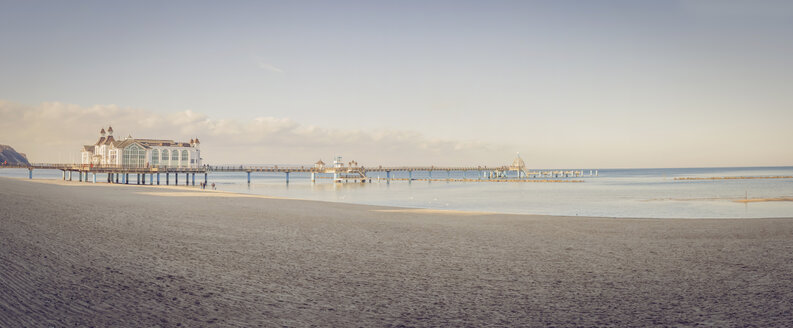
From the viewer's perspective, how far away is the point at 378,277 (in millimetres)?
7895

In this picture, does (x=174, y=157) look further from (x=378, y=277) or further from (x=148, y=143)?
(x=378, y=277)

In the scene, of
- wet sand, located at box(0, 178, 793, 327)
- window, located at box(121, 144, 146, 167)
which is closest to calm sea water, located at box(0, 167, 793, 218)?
wet sand, located at box(0, 178, 793, 327)

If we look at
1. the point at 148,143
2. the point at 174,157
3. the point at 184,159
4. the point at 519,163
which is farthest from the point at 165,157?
the point at 519,163

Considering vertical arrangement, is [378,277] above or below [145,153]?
below

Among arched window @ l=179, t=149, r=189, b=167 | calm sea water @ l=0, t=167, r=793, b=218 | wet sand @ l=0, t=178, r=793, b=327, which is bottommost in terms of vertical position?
calm sea water @ l=0, t=167, r=793, b=218

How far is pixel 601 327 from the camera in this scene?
17.4ft

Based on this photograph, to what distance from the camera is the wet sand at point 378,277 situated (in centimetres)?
562

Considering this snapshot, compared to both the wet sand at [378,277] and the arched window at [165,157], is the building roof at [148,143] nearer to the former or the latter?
the arched window at [165,157]

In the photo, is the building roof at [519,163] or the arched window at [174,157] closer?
the arched window at [174,157]

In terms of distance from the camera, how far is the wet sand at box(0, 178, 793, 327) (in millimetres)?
5621

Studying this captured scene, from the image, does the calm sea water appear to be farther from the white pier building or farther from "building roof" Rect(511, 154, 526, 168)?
"building roof" Rect(511, 154, 526, 168)

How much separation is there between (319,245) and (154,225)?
6.27 meters

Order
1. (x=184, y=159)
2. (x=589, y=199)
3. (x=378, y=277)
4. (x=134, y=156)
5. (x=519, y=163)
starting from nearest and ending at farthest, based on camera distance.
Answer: (x=378, y=277), (x=589, y=199), (x=134, y=156), (x=184, y=159), (x=519, y=163)

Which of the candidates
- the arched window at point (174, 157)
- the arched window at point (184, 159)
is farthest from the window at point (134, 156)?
the arched window at point (184, 159)
